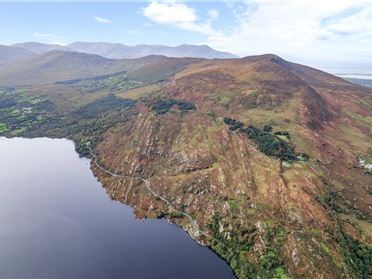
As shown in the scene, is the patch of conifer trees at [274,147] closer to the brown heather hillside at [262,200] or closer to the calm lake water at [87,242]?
the brown heather hillside at [262,200]

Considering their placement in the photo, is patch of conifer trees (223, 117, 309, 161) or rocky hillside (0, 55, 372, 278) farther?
patch of conifer trees (223, 117, 309, 161)

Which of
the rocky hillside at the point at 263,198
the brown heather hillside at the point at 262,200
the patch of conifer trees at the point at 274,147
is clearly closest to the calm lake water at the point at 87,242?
the brown heather hillside at the point at 262,200

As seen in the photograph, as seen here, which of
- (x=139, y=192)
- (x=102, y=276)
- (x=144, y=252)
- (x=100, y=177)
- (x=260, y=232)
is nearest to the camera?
(x=102, y=276)

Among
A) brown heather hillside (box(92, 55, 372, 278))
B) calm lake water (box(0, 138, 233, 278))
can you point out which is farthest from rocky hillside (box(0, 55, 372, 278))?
calm lake water (box(0, 138, 233, 278))

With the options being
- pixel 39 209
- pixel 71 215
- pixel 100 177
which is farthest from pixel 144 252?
pixel 100 177

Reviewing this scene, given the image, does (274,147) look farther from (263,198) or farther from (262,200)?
(262,200)

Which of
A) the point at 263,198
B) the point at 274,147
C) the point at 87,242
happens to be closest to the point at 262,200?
the point at 263,198

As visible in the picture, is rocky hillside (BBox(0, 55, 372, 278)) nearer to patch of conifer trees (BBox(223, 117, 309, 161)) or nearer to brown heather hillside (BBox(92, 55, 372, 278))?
brown heather hillside (BBox(92, 55, 372, 278))

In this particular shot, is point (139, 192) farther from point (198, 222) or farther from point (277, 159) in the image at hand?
point (277, 159)

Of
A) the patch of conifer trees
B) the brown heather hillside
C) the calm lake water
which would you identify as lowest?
the calm lake water
